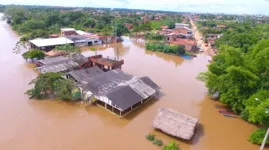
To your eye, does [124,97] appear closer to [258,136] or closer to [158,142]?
[158,142]

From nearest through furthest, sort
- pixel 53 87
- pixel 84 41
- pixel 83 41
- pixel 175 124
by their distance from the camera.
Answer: pixel 175 124
pixel 53 87
pixel 83 41
pixel 84 41

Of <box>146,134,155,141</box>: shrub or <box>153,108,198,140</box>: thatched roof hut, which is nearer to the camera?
<box>153,108,198,140</box>: thatched roof hut

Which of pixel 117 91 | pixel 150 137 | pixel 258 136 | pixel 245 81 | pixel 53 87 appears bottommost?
pixel 150 137

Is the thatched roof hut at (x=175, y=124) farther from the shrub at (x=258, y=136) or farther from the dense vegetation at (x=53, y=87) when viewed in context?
the dense vegetation at (x=53, y=87)

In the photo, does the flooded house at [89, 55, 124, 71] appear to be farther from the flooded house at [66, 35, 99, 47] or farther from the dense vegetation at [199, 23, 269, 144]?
the flooded house at [66, 35, 99, 47]

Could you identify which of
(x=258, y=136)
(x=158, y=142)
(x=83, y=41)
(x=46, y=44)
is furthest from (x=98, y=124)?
(x=83, y=41)

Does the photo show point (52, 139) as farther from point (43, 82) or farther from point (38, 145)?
point (43, 82)

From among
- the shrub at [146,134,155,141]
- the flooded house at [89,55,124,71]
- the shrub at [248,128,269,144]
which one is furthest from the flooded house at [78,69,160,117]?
the shrub at [248,128,269,144]
